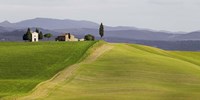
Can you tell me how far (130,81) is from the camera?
7356 cm

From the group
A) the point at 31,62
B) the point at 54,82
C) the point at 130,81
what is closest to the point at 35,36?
the point at 31,62

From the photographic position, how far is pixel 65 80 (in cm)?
7456

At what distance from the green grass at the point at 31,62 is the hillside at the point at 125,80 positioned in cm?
364

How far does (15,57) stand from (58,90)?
125 ft

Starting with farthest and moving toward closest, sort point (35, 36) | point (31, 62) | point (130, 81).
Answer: point (35, 36) < point (31, 62) < point (130, 81)

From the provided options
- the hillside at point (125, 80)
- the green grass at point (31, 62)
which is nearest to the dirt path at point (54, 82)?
the hillside at point (125, 80)

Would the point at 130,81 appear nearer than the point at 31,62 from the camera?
Yes

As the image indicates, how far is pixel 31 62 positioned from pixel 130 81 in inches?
1143

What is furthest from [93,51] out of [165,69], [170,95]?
[170,95]

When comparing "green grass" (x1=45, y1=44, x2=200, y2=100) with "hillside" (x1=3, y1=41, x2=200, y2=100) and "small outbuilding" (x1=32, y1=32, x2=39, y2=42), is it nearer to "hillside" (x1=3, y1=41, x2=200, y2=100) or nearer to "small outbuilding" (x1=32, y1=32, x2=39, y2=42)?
"hillside" (x1=3, y1=41, x2=200, y2=100)

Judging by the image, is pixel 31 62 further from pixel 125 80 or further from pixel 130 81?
pixel 130 81

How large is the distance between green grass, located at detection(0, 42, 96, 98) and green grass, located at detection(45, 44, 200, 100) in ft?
18.4

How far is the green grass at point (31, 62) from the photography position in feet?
228

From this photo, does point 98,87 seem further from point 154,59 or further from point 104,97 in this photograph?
point 154,59
